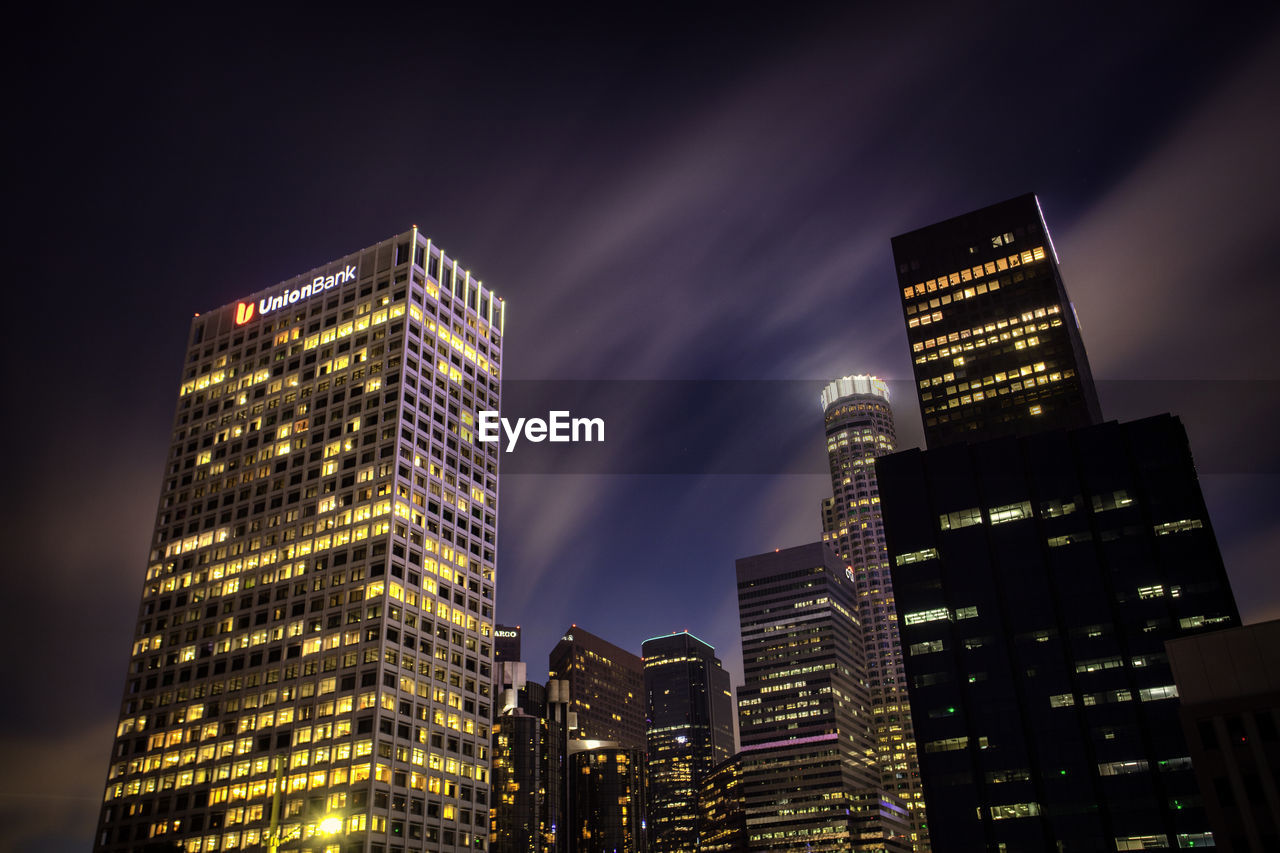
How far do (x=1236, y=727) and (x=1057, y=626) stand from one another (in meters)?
83.0

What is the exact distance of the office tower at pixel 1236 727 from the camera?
81.7 metres

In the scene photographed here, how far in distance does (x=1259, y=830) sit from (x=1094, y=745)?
7645 centimetres

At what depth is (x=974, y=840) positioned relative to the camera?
502ft

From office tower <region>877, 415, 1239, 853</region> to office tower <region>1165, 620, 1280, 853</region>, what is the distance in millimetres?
70189

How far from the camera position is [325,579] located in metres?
151

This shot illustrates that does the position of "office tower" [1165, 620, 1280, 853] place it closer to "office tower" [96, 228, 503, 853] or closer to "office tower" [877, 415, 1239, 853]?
"office tower" [877, 415, 1239, 853]

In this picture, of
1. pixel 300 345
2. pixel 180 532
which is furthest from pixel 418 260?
pixel 180 532

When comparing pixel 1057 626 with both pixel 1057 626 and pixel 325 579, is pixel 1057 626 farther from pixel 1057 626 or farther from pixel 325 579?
pixel 325 579

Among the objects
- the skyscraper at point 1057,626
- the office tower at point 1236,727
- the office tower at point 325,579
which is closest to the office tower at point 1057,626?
the skyscraper at point 1057,626

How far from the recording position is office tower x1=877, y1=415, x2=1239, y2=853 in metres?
149

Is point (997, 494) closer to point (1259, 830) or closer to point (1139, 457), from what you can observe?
point (1139, 457)

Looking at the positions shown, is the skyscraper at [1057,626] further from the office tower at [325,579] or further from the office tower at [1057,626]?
the office tower at [325,579]

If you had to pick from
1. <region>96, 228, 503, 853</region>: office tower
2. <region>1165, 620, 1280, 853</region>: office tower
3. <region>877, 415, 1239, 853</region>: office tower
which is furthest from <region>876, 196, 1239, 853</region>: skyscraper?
<region>96, 228, 503, 853</region>: office tower

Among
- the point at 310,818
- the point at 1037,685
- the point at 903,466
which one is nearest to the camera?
the point at 310,818
